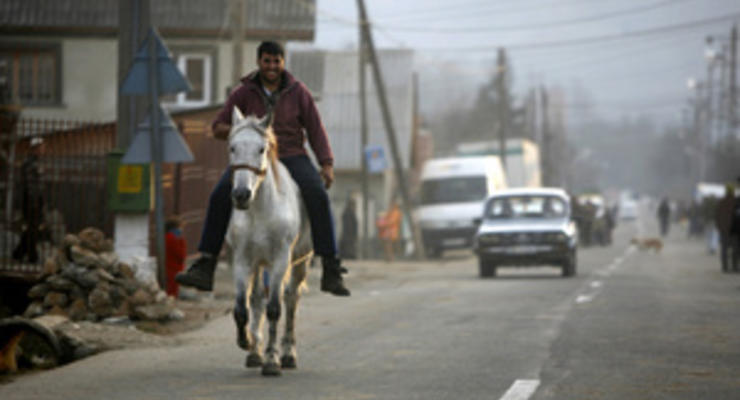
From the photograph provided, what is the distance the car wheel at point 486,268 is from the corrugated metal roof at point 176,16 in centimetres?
1165

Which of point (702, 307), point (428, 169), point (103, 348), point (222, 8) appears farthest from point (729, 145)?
point (103, 348)

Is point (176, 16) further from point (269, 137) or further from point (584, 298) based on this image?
point (269, 137)

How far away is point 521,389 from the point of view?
29.2ft

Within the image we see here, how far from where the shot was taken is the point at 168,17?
35.4 meters

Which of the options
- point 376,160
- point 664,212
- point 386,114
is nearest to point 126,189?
point 376,160

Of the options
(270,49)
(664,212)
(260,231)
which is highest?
(270,49)

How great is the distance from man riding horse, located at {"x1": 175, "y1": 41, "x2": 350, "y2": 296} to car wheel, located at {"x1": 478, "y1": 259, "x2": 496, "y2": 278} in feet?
49.2

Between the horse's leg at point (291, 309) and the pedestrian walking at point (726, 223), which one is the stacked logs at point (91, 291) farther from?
the pedestrian walking at point (726, 223)

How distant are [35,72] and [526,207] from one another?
1483 cm

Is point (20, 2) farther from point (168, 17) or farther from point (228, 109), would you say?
point (228, 109)

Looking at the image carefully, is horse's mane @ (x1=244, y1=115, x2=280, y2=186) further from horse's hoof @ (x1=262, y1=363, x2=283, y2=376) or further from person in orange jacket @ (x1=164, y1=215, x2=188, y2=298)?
person in orange jacket @ (x1=164, y1=215, x2=188, y2=298)

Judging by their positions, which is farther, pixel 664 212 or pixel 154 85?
pixel 664 212

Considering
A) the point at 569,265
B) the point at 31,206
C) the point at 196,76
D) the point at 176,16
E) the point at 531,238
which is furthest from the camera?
the point at 176,16

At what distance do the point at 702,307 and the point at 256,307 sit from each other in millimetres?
7677
